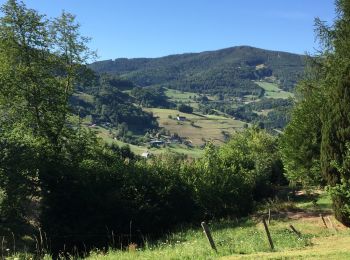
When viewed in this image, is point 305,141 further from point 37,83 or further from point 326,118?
point 37,83

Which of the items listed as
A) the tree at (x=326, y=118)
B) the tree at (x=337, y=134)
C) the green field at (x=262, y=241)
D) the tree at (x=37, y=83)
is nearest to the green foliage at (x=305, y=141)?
the tree at (x=326, y=118)

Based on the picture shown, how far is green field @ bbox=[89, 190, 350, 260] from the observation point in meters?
12.6

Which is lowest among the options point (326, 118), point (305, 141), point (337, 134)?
point (305, 141)

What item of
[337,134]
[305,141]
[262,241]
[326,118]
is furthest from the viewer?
[305,141]

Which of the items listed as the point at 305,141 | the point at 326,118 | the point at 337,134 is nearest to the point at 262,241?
the point at 337,134

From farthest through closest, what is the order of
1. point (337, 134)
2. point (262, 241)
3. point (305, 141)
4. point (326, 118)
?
point (305, 141)
point (326, 118)
point (337, 134)
point (262, 241)

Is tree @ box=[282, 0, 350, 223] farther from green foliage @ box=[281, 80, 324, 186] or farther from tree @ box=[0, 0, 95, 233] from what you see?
tree @ box=[0, 0, 95, 233]

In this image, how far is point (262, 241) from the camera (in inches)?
664

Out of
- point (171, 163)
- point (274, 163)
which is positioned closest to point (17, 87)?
point (171, 163)

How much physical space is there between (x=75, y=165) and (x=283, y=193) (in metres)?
23.9

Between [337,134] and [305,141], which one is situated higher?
[337,134]

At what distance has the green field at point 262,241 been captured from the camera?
12602 millimetres

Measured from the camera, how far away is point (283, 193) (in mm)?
42188

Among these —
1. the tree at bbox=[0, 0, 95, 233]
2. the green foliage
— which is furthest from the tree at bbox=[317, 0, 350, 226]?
the tree at bbox=[0, 0, 95, 233]
